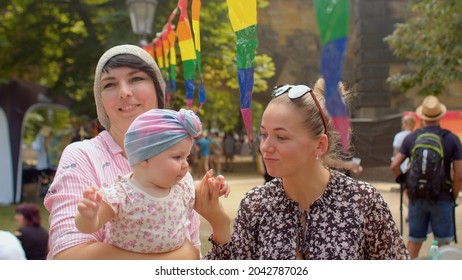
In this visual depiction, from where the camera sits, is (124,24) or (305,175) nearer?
(305,175)

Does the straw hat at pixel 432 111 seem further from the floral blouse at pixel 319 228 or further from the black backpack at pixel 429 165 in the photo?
the floral blouse at pixel 319 228

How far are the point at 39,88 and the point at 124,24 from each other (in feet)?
10.6

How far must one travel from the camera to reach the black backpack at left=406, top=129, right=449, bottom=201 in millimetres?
5773

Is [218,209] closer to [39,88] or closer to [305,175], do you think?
[305,175]

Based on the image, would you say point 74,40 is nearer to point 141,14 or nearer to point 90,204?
point 141,14

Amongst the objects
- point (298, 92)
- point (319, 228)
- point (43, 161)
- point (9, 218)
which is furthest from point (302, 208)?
point (43, 161)

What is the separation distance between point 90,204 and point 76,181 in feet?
0.95

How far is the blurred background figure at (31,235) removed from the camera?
18.4 ft

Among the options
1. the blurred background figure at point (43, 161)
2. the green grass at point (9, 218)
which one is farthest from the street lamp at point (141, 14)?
the blurred background figure at point (43, 161)

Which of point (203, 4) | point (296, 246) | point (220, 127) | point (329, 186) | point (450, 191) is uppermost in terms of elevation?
point (203, 4)

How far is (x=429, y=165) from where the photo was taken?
577 centimetres

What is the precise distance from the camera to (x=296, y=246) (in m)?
2.24

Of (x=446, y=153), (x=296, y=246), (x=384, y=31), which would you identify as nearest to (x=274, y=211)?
(x=296, y=246)
